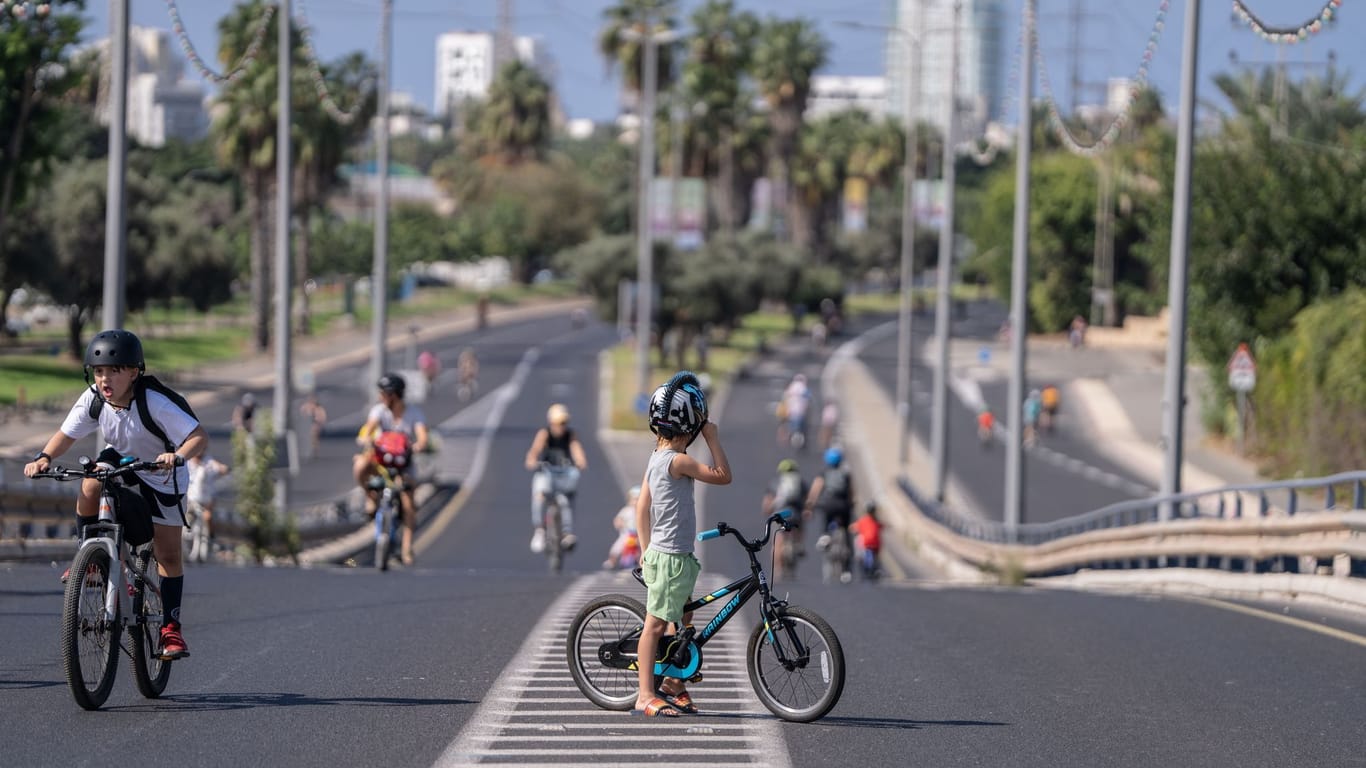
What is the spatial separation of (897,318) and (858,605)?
110384 mm

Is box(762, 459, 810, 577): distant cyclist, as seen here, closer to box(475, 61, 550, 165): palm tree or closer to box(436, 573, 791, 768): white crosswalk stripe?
box(436, 573, 791, 768): white crosswalk stripe

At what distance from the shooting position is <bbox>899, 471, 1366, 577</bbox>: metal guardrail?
627 inches

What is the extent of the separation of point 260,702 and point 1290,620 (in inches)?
335

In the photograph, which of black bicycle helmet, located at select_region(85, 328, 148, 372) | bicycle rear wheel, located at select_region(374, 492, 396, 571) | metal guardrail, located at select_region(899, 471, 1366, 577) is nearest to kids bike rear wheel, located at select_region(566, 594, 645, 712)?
black bicycle helmet, located at select_region(85, 328, 148, 372)

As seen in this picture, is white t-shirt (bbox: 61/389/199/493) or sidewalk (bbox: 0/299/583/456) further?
sidewalk (bbox: 0/299/583/456)

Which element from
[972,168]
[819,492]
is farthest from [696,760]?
[972,168]

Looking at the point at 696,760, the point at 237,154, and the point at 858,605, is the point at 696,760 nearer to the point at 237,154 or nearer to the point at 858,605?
the point at 858,605

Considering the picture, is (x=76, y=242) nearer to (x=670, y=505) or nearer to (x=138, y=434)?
(x=138, y=434)

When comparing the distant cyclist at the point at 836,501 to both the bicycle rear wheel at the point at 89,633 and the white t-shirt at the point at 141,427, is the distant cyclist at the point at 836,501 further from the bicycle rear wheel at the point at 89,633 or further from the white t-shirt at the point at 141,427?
the bicycle rear wheel at the point at 89,633

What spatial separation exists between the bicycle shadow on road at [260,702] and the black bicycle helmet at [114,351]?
1577 mm

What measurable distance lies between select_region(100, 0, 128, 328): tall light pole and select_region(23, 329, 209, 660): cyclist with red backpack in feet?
45.2

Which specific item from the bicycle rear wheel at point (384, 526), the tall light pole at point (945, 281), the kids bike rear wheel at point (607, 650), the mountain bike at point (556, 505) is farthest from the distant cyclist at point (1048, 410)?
the kids bike rear wheel at point (607, 650)

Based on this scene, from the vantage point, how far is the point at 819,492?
2730cm

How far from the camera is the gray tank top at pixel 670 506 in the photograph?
28.4 feet
